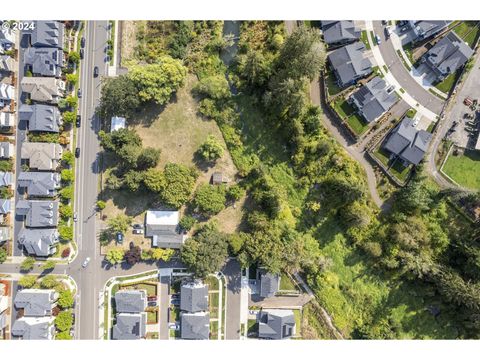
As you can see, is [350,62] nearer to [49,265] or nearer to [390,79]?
[390,79]

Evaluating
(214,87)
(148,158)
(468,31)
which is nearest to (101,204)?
(148,158)

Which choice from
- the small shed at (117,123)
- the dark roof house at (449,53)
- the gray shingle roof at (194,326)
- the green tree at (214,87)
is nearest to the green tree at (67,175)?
the small shed at (117,123)

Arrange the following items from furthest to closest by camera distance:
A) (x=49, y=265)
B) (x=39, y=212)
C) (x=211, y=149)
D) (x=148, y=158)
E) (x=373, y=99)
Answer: (x=49, y=265) → (x=39, y=212) → (x=211, y=149) → (x=373, y=99) → (x=148, y=158)

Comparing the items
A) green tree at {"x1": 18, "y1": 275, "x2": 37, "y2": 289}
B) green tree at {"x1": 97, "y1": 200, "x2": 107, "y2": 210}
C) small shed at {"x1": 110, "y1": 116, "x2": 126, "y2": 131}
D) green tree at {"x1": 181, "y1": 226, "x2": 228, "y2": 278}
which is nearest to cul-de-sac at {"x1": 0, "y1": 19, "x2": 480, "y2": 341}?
small shed at {"x1": 110, "y1": 116, "x2": 126, "y2": 131}

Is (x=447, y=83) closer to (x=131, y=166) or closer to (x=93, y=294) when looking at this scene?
(x=131, y=166)

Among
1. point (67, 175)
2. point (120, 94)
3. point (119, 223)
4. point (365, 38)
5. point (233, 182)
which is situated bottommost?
point (119, 223)

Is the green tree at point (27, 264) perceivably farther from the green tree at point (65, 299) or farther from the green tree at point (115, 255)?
the green tree at point (115, 255)

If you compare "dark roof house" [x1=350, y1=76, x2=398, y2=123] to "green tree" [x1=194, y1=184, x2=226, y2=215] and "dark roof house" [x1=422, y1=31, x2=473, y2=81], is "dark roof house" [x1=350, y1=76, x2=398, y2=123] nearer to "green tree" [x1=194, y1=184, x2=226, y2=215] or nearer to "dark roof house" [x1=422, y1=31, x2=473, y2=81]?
"dark roof house" [x1=422, y1=31, x2=473, y2=81]
